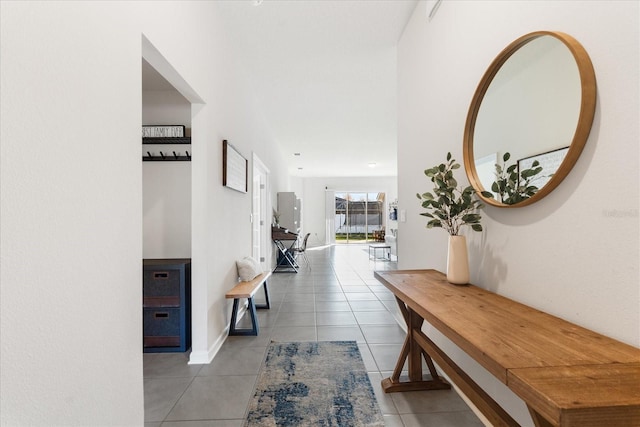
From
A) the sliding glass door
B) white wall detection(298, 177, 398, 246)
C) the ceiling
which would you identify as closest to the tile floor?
the ceiling

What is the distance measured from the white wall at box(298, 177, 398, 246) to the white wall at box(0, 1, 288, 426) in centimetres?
1064

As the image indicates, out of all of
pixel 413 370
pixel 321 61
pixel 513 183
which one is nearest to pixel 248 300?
pixel 413 370

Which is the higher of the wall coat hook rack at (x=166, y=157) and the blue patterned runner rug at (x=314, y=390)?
the wall coat hook rack at (x=166, y=157)

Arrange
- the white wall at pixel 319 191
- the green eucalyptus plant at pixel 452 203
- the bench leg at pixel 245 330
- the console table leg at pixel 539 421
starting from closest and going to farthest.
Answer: the console table leg at pixel 539 421, the green eucalyptus plant at pixel 452 203, the bench leg at pixel 245 330, the white wall at pixel 319 191

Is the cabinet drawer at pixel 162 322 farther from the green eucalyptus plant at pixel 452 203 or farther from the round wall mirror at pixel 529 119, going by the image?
the round wall mirror at pixel 529 119

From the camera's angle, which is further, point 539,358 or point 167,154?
point 167,154

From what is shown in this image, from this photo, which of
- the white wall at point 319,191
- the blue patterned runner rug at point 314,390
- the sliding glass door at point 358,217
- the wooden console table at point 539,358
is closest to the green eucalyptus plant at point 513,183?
the wooden console table at point 539,358

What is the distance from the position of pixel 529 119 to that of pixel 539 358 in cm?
104

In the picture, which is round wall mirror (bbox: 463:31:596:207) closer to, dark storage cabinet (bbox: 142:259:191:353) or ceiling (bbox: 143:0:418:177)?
ceiling (bbox: 143:0:418:177)

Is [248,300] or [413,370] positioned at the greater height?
[248,300]

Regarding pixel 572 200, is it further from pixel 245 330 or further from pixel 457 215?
pixel 245 330

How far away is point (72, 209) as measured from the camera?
1.02 meters

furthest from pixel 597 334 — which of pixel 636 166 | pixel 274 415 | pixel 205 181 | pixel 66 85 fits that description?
pixel 205 181

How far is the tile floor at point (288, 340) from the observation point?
1749 millimetres
